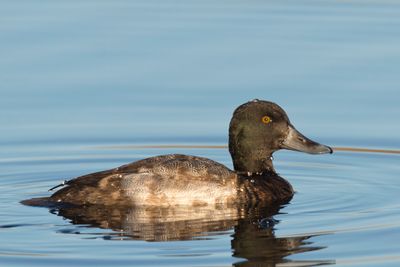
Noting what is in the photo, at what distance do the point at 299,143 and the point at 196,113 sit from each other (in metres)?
2.64

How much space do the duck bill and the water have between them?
45 cm

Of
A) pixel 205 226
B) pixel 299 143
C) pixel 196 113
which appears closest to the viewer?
pixel 205 226

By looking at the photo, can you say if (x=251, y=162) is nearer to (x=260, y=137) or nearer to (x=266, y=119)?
(x=260, y=137)

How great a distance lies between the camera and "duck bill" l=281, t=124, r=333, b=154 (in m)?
13.4

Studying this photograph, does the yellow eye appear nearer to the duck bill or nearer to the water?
the duck bill

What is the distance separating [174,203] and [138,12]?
27.0 ft

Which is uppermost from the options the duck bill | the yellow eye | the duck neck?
the yellow eye

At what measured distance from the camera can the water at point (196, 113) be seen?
1098 centimetres

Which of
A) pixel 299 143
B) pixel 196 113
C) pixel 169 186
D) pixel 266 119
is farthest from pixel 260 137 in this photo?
pixel 196 113

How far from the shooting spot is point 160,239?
11094mm

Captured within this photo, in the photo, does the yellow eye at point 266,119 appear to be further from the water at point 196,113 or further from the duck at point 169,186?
the water at point 196,113

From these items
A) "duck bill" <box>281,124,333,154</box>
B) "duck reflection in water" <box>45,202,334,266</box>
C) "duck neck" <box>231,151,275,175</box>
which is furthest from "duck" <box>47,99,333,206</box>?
"duck bill" <box>281,124,333,154</box>

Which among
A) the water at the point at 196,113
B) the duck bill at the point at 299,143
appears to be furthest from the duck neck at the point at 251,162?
the water at the point at 196,113

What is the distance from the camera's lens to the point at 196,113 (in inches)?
623
